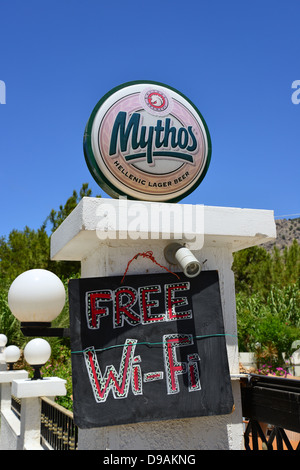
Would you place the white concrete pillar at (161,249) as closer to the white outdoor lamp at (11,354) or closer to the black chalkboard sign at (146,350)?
the black chalkboard sign at (146,350)

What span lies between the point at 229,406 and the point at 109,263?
4.04ft

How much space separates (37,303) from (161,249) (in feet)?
3.43

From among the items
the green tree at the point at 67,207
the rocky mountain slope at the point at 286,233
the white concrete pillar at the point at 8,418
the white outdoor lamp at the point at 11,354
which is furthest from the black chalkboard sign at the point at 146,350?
the rocky mountain slope at the point at 286,233

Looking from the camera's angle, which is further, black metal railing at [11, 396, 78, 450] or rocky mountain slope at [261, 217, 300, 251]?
rocky mountain slope at [261, 217, 300, 251]

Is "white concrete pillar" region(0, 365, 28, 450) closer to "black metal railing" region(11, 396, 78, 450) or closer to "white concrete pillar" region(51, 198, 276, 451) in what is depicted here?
"black metal railing" region(11, 396, 78, 450)

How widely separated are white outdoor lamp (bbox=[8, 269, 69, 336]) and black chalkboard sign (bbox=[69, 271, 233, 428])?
0.59m

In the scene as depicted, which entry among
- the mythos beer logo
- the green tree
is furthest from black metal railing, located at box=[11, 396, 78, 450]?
the green tree

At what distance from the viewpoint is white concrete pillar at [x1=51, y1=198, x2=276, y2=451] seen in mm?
2572

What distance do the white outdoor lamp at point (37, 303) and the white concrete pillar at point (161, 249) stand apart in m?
0.32

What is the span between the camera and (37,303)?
10.1 ft

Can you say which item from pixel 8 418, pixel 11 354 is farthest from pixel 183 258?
pixel 11 354

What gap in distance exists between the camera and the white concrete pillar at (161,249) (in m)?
2.57

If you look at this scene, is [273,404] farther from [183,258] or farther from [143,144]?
[143,144]

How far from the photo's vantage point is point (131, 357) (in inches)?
102
